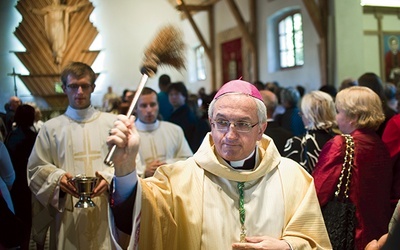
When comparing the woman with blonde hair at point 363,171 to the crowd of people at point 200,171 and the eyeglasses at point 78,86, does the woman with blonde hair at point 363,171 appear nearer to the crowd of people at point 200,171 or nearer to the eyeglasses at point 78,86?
A: the crowd of people at point 200,171

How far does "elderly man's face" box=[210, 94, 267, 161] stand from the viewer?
2.42 meters

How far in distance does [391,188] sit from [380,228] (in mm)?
309

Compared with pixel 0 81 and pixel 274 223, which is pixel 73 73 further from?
pixel 274 223

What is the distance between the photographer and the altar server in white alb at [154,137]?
4.73m

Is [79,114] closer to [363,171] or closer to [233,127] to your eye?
[233,127]

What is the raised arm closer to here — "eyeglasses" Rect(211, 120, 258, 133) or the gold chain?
"eyeglasses" Rect(211, 120, 258, 133)

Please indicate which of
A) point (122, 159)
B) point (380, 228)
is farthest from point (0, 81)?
point (380, 228)

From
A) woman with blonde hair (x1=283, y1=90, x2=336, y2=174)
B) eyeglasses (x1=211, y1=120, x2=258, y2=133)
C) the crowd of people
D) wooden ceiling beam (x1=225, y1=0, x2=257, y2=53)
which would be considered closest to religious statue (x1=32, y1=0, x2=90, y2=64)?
the crowd of people

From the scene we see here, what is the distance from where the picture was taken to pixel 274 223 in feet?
8.21

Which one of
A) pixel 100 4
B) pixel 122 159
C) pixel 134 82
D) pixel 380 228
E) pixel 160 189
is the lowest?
pixel 380 228

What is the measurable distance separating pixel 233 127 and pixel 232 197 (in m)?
0.35

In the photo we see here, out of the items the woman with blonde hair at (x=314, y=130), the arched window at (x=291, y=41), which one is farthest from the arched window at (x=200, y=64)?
the woman with blonde hair at (x=314, y=130)

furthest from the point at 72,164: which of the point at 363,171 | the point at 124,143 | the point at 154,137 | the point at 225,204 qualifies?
the point at 363,171

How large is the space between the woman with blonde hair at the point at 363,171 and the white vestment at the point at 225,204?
92 centimetres
